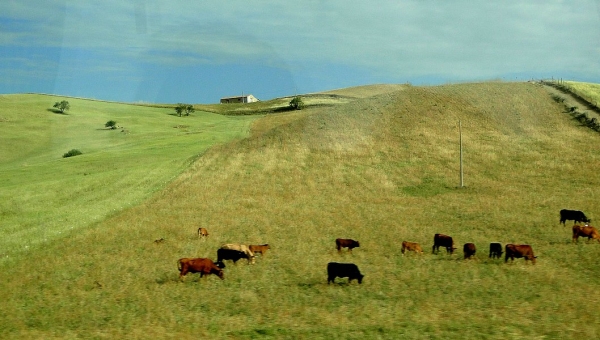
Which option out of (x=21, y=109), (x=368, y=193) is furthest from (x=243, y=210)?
(x=21, y=109)

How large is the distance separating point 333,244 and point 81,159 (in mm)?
54414

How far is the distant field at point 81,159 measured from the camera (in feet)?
129

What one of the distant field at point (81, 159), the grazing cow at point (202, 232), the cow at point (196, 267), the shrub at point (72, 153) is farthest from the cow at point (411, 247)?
the shrub at point (72, 153)

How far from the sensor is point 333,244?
→ 27.6 metres

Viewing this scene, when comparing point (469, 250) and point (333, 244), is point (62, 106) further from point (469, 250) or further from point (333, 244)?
point (469, 250)

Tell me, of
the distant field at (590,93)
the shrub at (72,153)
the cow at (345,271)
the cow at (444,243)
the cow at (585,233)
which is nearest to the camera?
the cow at (345,271)

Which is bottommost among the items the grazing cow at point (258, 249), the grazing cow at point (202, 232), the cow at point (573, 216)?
the grazing cow at point (258, 249)

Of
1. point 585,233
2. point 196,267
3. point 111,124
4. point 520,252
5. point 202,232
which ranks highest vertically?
point 111,124

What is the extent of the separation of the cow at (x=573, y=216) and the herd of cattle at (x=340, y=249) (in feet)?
13.4

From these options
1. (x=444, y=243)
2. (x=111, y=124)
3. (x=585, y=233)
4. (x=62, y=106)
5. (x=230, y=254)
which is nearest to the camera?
(x=230, y=254)

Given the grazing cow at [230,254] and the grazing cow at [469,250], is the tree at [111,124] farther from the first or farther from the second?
the grazing cow at [469,250]

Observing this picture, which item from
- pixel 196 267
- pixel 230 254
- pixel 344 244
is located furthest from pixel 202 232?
pixel 196 267

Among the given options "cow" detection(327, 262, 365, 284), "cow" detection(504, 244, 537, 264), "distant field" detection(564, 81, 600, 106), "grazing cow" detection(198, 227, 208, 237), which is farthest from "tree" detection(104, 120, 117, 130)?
"cow" detection(504, 244, 537, 264)

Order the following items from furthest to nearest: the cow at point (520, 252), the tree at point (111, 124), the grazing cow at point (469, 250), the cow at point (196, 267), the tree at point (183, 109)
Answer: the tree at point (183, 109)
the tree at point (111, 124)
the grazing cow at point (469, 250)
the cow at point (520, 252)
the cow at point (196, 267)
